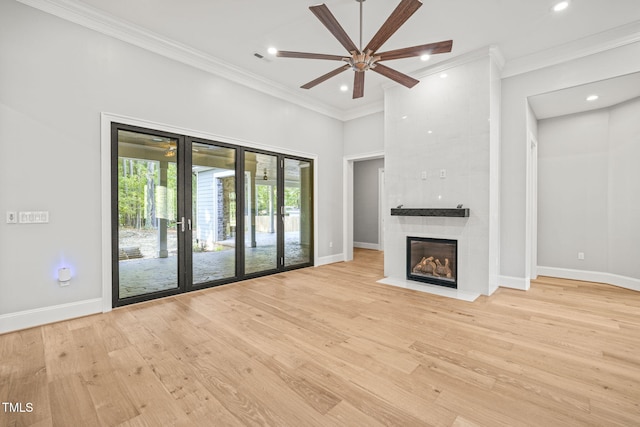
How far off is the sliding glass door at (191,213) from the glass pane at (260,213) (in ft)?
0.06

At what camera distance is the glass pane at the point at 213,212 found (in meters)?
4.15

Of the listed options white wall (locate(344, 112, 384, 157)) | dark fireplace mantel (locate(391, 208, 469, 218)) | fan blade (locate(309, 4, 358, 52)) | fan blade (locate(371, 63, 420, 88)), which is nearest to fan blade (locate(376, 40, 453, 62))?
fan blade (locate(371, 63, 420, 88))

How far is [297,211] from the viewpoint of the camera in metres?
5.67

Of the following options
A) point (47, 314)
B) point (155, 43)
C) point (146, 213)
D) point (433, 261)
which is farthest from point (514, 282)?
point (155, 43)

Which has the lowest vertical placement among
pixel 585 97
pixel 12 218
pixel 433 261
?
pixel 433 261

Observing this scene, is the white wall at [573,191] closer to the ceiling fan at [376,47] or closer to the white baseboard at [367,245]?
the ceiling fan at [376,47]

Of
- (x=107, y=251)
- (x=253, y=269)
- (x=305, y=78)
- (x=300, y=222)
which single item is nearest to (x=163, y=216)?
(x=107, y=251)

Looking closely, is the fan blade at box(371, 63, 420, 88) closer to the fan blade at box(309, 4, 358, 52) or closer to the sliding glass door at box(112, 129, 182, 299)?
the fan blade at box(309, 4, 358, 52)

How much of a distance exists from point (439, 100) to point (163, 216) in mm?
4404

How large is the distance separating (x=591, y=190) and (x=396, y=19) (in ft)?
14.9

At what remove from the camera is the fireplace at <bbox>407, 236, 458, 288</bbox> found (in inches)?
164

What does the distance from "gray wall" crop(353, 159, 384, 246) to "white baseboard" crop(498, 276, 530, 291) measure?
157 inches

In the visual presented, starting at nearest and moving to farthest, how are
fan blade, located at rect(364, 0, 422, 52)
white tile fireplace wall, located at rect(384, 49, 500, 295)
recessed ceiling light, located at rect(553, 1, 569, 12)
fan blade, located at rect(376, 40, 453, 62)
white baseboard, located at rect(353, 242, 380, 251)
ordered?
fan blade, located at rect(364, 0, 422, 52)
fan blade, located at rect(376, 40, 453, 62)
recessed ceiling light, located at rect(553, 1, 569, 12)
white tile fireplace wall, located at rect(384, 49, 500, 295)
white baseboard, located at rect(353, 242, 380, 251)

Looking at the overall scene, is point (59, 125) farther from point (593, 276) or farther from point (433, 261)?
point (593, 276)
